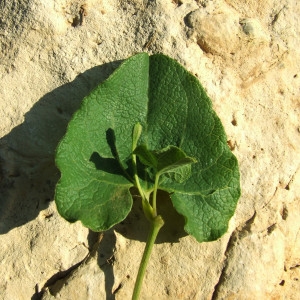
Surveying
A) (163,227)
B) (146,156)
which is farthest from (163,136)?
(163,227)

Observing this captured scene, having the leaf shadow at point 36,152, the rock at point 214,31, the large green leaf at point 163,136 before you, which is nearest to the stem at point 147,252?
the large green leaf at point 163,136

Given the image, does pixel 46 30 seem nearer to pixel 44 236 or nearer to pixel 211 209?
pixel 44 236

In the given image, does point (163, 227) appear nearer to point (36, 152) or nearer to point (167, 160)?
point (167, 160)

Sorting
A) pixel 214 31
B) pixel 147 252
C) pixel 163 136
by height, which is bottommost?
pixel 147 252

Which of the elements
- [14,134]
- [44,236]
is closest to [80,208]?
[44,236]

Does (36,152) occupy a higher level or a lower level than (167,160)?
lower

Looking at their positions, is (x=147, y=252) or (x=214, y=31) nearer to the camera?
(x=147, y=252)
